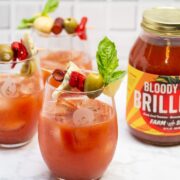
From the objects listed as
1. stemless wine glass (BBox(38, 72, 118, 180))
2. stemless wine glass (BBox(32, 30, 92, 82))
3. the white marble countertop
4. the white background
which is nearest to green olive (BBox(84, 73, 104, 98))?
stemless wine glass (BBox(38, 72, 118, 180))

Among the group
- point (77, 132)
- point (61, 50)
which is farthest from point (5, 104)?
point (61, 50)

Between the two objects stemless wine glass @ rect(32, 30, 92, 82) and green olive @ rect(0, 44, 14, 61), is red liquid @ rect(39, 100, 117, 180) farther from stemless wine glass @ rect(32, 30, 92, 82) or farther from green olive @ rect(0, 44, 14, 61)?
stemless wine glass @ rect(32, 30, 92, 82)

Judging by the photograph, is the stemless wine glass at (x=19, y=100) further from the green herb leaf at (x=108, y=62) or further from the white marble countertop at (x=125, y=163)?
the green herb leaf at (x=108, y=62)

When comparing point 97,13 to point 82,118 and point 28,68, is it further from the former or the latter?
point 82,118

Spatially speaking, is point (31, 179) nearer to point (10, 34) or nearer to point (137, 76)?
point (137, 76)

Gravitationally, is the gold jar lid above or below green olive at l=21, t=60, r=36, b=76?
above
